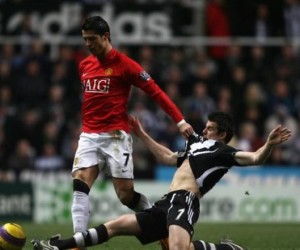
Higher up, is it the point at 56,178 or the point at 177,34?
the point at 177,34

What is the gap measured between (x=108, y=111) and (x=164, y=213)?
5.46 feet

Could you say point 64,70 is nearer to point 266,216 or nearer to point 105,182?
point 105,182

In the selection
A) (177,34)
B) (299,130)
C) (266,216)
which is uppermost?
(177,34)

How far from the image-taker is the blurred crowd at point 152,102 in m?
19.6

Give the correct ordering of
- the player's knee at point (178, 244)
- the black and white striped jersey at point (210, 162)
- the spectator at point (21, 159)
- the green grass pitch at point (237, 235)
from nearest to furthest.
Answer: the player's knee at point (178, 244) < the black and white striped jersey at point (210, 162) < the green grass pitch at point (237, 235) < the spectator at point (21, 159)

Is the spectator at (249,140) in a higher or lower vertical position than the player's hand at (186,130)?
lower

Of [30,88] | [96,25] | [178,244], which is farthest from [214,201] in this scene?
[178,244]

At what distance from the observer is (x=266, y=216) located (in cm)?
1850

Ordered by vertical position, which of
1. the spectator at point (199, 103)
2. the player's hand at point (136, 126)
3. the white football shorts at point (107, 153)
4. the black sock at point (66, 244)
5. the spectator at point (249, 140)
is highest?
the player's hand at point (136, 126)

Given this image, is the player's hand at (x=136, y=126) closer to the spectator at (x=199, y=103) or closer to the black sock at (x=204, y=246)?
the black sock at (x=204, y=246)

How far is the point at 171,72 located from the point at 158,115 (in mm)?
1081

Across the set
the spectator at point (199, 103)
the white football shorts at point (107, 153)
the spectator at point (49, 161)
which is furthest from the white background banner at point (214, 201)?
the white football shorts at point (107, 153)

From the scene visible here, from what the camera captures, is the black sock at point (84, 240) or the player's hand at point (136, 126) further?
the player's hand at point (136, 126)

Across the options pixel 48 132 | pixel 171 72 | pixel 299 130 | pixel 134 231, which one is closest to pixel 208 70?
pixel 171 72
